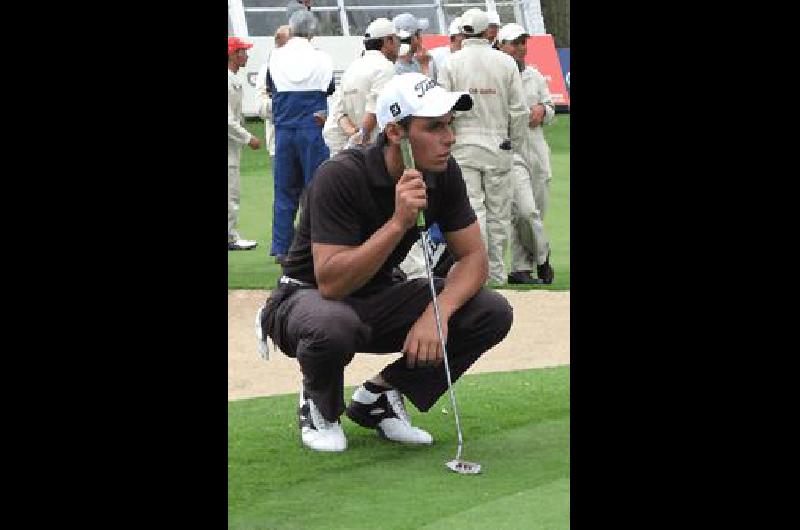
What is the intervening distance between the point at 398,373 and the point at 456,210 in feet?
2.52

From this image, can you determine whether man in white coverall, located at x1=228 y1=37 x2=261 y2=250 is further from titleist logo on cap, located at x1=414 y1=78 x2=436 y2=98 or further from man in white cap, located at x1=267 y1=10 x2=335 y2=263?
titleist logo on cap, located at x1=414 y1=78 x2=436 y2=98

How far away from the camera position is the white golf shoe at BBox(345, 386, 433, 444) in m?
7.39

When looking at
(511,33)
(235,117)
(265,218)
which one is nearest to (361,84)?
(511,33)

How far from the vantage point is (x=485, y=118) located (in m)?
12.5

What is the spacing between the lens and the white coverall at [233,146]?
15.1m

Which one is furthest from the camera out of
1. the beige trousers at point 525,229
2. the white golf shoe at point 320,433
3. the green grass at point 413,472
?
the beige trousers at point 525,229

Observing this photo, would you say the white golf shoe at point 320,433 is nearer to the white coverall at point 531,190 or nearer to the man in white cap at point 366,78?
the man in white cap at point 366,78

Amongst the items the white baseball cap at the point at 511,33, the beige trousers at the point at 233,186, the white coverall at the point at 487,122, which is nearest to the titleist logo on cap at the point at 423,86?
the white coverall at the point at 487,122

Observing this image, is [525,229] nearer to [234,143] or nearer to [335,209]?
[234,143]

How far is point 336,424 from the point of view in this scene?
7.24 metres

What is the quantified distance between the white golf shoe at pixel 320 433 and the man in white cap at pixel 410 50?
708 centimetres
